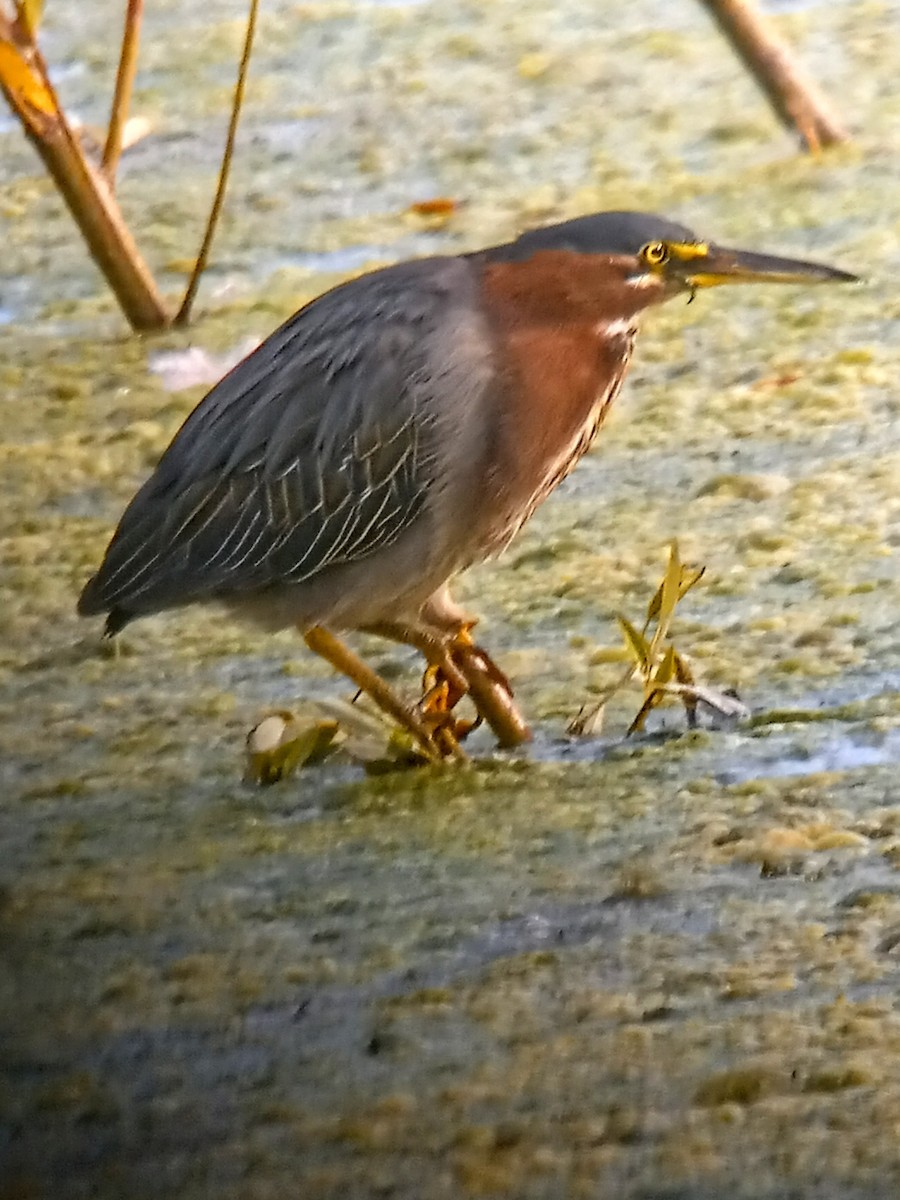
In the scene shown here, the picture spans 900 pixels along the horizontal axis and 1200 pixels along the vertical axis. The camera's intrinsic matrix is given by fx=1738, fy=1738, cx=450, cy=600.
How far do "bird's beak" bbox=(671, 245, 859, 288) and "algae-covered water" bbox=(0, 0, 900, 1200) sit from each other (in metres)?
Answer: 0.31

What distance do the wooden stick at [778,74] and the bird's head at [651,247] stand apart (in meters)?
1.50

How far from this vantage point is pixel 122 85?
2.24 metres

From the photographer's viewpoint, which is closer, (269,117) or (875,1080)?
(875,1080)

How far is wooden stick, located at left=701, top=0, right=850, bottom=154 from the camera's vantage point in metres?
2.80

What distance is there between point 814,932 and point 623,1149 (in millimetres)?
275

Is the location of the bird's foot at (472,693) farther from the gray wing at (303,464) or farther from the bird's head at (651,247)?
the bird's head at (651,247)

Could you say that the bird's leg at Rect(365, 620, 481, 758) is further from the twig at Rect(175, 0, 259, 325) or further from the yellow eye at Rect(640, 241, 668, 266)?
the twig at Rect(175, 0, 259, 325)

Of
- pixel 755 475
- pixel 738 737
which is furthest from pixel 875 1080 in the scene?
pixel 755 475

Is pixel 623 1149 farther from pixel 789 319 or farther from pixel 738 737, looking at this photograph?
pixel 789 319

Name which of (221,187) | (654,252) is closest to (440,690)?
(654,252)

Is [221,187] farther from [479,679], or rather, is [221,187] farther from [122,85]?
[479,679]

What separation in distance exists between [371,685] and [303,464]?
0.19m

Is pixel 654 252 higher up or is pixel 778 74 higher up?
pixel 654 252

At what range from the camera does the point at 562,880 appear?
44.1 inches
